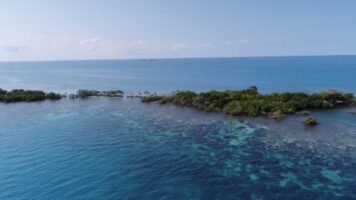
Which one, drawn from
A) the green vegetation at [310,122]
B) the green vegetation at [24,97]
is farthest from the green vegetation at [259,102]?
the green vegetation at [24,97]

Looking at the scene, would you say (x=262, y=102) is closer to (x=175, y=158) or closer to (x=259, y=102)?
(x=259, y=102)

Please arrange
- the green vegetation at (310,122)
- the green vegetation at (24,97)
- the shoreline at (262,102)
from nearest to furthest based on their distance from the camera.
A: the green vegetation at (310,122)
the shoreline at (262,102)
the green vegetation at (24,97)

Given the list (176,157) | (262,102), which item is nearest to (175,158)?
(176,157)

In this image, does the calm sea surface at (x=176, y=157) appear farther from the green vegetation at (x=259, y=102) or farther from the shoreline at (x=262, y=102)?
the green vegetation at (x=259, y=102)

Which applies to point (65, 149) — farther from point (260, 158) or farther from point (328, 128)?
point (328, 128)

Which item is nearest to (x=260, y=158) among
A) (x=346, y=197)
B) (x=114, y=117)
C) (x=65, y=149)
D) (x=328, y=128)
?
(x=346, y=197)

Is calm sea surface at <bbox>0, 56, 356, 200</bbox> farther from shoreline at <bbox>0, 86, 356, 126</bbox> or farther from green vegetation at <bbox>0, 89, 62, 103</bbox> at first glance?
green vegetation at <bbox>0, 89, 62, 103</bbox>
